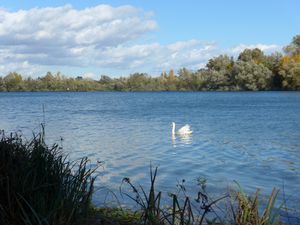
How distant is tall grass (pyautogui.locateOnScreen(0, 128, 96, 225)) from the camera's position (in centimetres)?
483

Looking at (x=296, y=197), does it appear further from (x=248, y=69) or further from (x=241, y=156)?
(x=248, y=69)

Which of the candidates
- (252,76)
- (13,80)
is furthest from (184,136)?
(13,80)

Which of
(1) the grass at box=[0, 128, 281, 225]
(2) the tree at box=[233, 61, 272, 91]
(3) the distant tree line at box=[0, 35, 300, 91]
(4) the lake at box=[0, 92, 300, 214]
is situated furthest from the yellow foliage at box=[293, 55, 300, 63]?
(1) the grass at box=[0, 128, 281, 225]

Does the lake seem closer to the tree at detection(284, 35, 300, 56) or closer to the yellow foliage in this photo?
the yellow foliage

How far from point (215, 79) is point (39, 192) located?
107m

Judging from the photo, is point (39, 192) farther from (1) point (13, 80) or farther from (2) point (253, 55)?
(1) point (13, 80)

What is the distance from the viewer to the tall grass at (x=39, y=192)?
4.83 meters

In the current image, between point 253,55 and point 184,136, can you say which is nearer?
point 184,136

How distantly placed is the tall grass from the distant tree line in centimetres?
9167

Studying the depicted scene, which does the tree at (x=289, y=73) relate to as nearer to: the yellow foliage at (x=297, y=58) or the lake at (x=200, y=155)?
the yellow foliage at (x=297, y=58)

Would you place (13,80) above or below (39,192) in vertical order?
above

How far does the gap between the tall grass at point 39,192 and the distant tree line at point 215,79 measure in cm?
9167

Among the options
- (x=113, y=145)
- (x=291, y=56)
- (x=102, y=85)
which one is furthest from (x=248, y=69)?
(x=113, y=145)

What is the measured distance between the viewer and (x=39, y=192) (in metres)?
5.08
